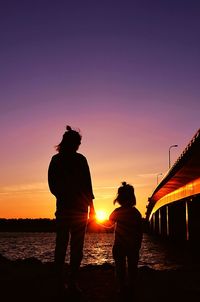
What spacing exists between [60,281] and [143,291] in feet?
4.60

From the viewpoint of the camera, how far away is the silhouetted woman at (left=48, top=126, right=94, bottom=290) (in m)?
6.16

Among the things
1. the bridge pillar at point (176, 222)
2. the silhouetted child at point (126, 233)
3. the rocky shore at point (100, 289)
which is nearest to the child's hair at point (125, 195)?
the silhouetted child at point (126, 233)

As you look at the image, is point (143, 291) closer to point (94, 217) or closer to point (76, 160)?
point (94, 217)

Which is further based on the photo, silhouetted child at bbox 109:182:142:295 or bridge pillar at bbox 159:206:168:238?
bridge pillar at bbox 159:206:168:238

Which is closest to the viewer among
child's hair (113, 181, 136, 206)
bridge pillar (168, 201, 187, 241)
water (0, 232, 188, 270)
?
child's hair (113, 181, 136, 206)

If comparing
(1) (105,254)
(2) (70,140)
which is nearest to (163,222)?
(1) (105,254)

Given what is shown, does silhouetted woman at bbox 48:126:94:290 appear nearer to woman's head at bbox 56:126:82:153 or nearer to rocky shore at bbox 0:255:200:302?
woman's head at bbox 56:126:82:153

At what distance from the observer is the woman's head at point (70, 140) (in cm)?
641

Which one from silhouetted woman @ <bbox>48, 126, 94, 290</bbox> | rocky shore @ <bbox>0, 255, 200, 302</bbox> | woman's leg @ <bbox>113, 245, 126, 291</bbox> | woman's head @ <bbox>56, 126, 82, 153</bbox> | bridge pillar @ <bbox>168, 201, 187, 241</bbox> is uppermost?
bridge pillar @ <bbox>168, 201, 187, 241</bbox>

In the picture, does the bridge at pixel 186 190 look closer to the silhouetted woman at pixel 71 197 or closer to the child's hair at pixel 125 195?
the child's hair at pixel 125 195

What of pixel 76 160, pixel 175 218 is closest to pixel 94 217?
pixel 76 160

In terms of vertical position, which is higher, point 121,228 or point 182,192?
point 182,192

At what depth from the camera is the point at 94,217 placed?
250 inches

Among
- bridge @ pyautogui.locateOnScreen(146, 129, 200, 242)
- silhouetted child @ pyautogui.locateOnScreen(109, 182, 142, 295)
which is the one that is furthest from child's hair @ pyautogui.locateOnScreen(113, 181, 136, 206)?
bridge @ pyautogui.locateOnScreen(146, 129, 200, 242)
